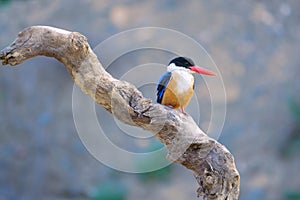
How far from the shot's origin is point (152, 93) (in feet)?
13.2

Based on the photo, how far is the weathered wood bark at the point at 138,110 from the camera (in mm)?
1548

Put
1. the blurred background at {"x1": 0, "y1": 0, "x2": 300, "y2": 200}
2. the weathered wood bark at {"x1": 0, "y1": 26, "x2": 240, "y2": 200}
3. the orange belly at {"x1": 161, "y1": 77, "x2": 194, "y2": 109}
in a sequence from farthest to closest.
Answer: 1. the blurred background at {"x1": 0, "y1": 0, "x2": 300, "y2": 200}
2. the orange belly at {"x1": 161, "y1": 77, "x2": 194, "y2": 109}
3. the weathered wood bark at {"x1": 0, "y1": 26, "x2": 240, "y2": 200}

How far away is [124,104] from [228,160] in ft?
1.10

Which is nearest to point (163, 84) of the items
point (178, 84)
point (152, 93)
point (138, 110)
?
point (178, 84)

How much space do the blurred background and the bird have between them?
7.53 feet

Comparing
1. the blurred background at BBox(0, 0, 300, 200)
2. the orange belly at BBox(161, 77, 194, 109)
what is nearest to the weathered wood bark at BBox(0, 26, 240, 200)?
the orange belly at BBox(161, 77, 194, 109)

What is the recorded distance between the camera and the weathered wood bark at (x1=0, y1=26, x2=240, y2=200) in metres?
1.55

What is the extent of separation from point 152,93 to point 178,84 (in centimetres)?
232

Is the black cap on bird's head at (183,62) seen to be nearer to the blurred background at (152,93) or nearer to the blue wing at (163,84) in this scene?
the blue wing at (163,84)

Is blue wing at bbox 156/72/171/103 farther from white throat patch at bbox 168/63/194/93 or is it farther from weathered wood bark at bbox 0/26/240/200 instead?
weathered wood bark at bbox 0/26/240/200

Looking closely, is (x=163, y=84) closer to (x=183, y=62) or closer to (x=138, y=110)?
(x=183, y=62)

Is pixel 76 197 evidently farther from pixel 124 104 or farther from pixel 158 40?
pixel 124 104

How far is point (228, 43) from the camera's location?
439 cm

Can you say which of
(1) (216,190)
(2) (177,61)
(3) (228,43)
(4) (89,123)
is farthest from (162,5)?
(1) (216,190)
